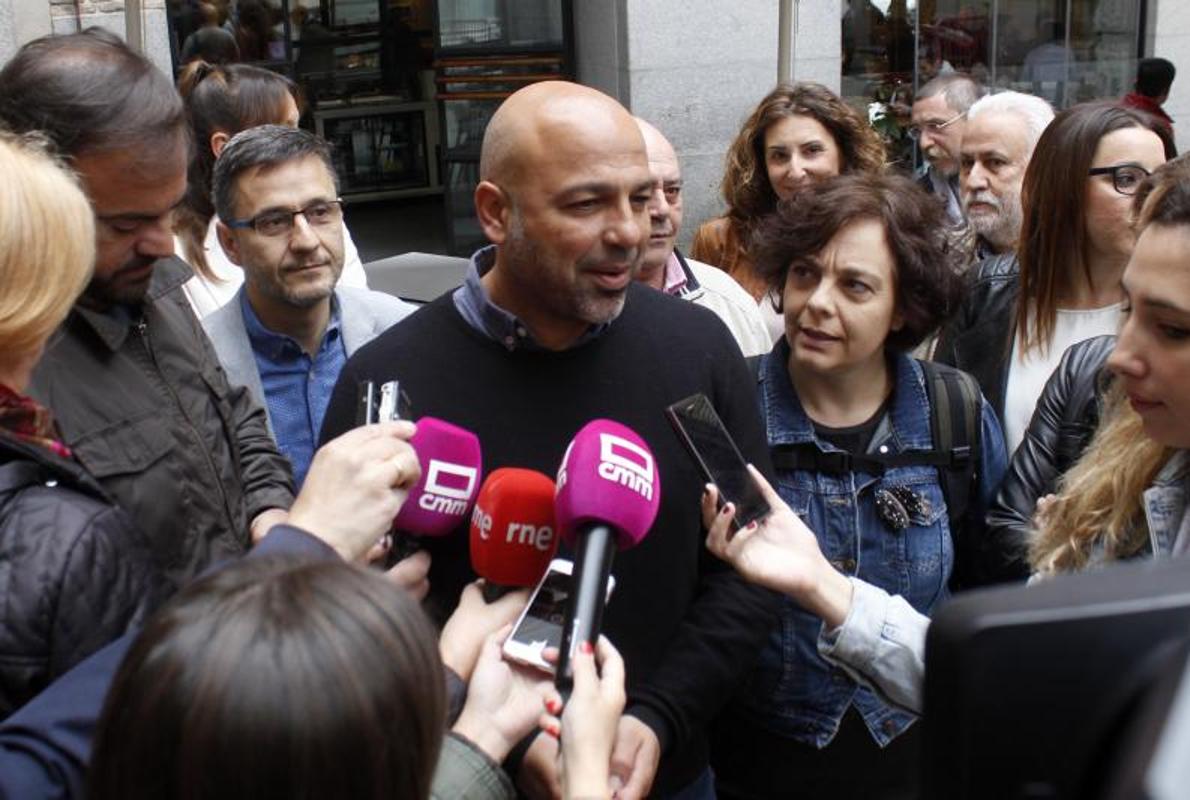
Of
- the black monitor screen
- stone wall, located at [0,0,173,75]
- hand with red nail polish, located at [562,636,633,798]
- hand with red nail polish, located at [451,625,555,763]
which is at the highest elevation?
stone wall, located at [0,0,173,75]

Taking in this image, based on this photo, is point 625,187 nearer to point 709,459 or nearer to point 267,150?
point 709,459

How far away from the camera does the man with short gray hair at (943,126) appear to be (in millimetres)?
5477

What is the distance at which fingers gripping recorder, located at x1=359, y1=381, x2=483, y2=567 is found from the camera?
6.49 ft

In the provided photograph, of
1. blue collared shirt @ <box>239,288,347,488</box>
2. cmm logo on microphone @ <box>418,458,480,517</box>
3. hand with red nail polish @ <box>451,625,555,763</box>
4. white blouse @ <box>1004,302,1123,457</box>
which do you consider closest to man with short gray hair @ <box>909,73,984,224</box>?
white blouse @ <box>1004,302,1123,457</box>

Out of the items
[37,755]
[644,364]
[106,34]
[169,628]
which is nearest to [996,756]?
[169,628]

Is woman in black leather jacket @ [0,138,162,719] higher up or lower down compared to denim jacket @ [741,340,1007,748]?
higher up

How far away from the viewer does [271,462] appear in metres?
2.58

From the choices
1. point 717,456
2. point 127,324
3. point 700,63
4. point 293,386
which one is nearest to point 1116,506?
point 717,456

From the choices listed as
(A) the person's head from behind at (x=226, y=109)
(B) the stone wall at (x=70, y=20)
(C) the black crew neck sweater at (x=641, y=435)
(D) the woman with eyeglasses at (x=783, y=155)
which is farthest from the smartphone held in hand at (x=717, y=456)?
(B) the stone wall at (x=70, y=20)

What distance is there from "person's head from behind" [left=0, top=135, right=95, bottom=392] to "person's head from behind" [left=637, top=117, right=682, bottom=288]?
189 cm

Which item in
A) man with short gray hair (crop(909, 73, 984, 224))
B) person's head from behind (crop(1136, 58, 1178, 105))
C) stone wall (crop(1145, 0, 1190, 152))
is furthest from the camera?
stone wall (crop(1145, 0, 1190, 152))

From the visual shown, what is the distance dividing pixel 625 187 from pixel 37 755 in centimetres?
132

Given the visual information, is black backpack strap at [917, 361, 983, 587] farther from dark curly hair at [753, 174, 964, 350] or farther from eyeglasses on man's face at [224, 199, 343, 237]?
eyeglasses on man's face at [224, 199, 343, 237]

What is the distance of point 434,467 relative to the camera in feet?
6.50
